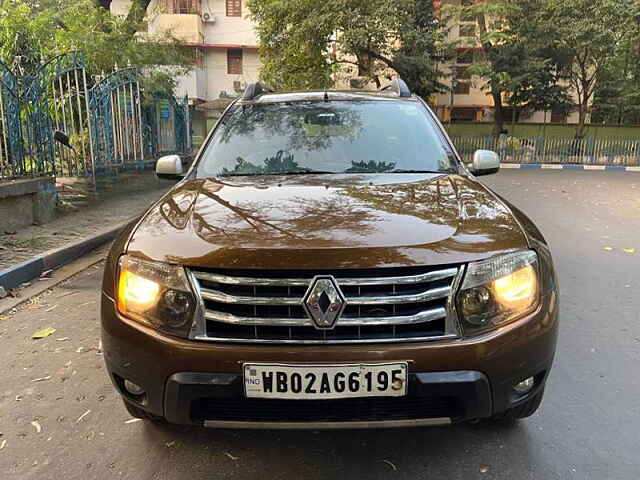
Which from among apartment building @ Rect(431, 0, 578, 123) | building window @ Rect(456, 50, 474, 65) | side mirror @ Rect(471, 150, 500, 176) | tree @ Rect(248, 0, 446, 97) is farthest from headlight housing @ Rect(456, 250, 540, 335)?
apartment building @ Rect(431, 0, 578, 123)

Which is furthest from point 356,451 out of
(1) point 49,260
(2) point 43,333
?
(1) point 49,260

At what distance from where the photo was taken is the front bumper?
1879 mm

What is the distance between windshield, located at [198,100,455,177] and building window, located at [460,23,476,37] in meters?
23.4

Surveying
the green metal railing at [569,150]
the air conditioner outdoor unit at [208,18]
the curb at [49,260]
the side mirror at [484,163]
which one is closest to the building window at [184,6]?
the air conditioner outdoor unit at [208,18]

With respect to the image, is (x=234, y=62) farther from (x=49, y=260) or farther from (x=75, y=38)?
(x=49, y=260)

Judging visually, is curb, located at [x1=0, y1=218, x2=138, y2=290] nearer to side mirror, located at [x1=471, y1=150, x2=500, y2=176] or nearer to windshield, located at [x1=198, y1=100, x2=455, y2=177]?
windshield, located at [x1=198, y1=100, x2=455, y2=177]

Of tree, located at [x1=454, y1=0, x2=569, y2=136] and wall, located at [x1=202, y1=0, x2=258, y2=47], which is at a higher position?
wall, located at [x1=202, y1=0, x2=258, y2=47]

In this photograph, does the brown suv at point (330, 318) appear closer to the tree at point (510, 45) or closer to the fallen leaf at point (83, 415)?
the fallen leaf at point (83, 415)

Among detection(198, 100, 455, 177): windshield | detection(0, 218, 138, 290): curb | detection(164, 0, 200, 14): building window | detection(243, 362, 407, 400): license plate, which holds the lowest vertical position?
detection(0, 218, 138, 290): curb

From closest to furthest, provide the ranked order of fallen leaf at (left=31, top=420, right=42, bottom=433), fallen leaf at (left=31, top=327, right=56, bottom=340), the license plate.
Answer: the license plate, fallen leaf at (left=31, top=420, right=42, bottom=433), fallen leaf at (left=31, top=327, right=56, bottom=340)

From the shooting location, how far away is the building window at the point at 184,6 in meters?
30.2

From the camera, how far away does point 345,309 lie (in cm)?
190

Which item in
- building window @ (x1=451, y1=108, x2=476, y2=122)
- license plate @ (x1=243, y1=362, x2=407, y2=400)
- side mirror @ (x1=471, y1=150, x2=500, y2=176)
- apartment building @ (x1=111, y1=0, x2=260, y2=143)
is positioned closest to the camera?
license plate @ (x1=243, y1=362, x2=407, y2=400)

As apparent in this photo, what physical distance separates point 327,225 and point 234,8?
3245 cm
